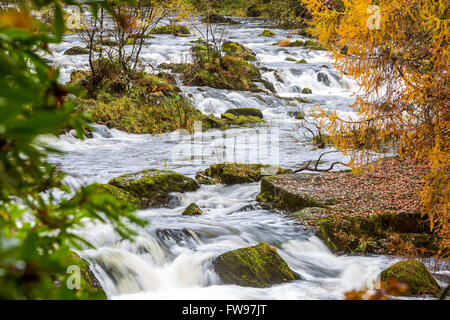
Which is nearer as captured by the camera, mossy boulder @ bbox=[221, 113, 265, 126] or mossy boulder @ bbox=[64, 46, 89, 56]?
mossy boulder @ bbox=[221, 113, 265, 126]

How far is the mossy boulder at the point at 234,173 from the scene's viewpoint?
9.06 meters

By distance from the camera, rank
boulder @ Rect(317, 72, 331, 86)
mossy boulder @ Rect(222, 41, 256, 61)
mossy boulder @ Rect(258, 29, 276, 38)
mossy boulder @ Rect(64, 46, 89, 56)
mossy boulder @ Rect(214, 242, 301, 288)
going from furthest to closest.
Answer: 1. mossy boulder @ Rect(258, 29, 276, 38)
2. mossy boulder @ Rect(222, 41, 256, 61)
3. boulder @ Rect(317, 72, 331, 86)
4. mossy boulder @ Rect(64, 46, 89, 56)
5. mossy boulder @ Rect(214, 242, 301, 288)

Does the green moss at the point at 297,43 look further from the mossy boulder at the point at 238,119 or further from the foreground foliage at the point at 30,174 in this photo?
the foreground foliage at the point at 30,174

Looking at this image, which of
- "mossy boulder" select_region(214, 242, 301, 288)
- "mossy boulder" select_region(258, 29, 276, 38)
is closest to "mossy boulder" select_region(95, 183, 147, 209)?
"mossy boulder" select_region(214, 242, 301, 288)

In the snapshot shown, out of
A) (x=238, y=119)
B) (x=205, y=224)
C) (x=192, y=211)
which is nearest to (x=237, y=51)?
(x=238, y=119)

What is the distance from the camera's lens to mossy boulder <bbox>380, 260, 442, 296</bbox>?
180 inches

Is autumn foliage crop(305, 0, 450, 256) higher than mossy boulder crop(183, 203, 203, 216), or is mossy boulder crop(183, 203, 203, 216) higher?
autumn foliage crop(305, 0, 450, 256)

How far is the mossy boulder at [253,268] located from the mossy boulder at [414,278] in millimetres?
1352

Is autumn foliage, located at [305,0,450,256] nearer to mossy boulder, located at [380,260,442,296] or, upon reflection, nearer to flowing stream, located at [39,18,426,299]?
mossy boulder, located at [380,260,442,296]

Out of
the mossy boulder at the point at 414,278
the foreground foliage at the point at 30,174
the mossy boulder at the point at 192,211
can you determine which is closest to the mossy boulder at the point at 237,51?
the mossy boulder at the point at 192,211

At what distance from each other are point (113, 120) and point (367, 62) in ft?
31.0

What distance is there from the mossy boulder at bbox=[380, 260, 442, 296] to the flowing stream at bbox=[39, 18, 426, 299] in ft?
2.03

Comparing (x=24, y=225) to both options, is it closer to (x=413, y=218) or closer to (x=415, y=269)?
(x=415, y=269)

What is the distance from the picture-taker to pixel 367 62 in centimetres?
661
